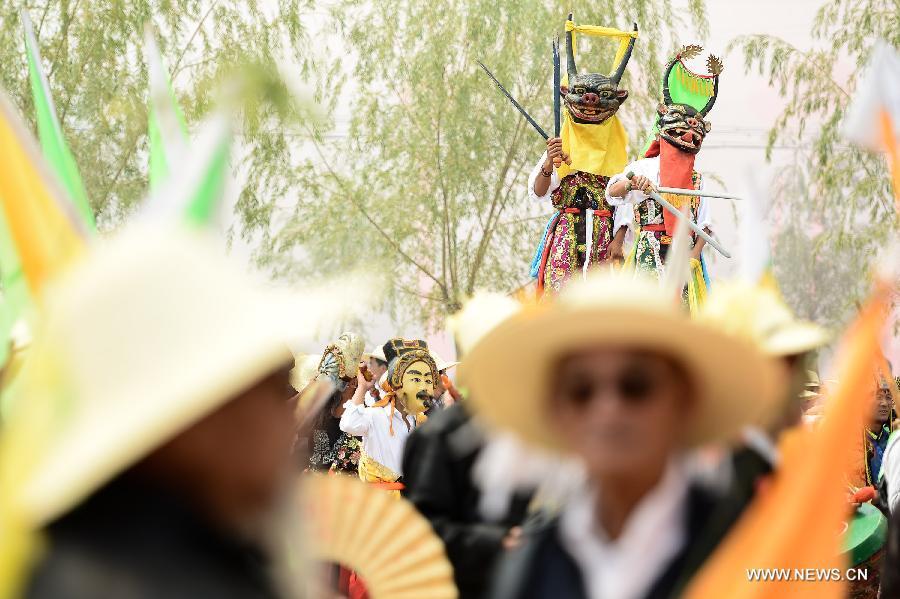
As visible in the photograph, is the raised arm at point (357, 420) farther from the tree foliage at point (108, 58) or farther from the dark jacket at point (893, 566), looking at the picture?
the tree foliage at point (108, 58)

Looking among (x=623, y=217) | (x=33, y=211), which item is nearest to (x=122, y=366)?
(x=33, y=211)

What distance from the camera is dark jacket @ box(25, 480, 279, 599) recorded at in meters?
1.15

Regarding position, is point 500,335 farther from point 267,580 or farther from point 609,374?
point 267,580

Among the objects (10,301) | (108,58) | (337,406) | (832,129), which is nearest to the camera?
(10,301)

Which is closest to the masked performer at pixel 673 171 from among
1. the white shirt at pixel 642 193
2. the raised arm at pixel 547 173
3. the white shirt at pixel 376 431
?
the white shirt at pixel 642 193

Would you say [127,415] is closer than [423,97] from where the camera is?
Yes

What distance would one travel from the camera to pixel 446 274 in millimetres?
19703

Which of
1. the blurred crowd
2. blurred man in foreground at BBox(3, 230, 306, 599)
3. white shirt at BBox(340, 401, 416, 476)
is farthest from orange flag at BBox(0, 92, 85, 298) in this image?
white shirt at BBox(340, 401, 416, 476)

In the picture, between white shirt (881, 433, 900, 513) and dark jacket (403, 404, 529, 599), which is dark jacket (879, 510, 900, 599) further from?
white shirt (881, 433, 900, 513)

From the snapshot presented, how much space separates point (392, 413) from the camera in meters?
7.15

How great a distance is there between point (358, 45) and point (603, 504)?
1746 cm

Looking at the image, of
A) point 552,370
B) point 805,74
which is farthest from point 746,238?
point 805,74

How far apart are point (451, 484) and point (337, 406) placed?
16.6 ft

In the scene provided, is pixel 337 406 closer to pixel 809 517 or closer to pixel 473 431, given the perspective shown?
pixel 473 431
